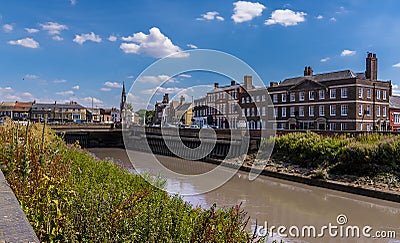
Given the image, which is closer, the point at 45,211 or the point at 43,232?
the point at 43,232

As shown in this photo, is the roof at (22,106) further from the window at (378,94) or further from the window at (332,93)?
the window at (378,94)

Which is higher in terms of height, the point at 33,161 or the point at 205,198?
the point at 33,161

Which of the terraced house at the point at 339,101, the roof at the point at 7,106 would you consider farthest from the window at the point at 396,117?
the roof at the point at 7,106

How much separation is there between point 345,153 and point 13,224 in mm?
17597

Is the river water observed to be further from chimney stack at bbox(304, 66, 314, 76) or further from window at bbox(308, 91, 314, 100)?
chimney stack at bbox(304, 66, 314, 76)

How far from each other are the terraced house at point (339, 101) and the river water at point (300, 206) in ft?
91.3

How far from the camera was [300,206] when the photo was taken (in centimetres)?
1289

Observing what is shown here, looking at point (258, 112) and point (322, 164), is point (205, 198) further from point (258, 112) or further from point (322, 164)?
point (258, 112)

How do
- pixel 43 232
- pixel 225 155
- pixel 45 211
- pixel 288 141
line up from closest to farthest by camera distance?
pixel 43 232 → pixel 45 211 → pixel 288 141 → pixel 225 155

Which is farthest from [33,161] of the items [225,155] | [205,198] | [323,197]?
[225,155]

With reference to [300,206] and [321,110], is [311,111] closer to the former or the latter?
[321,110]

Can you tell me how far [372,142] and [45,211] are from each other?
1786 centimetres

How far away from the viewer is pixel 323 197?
14484mm

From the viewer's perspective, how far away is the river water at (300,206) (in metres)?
10.2
